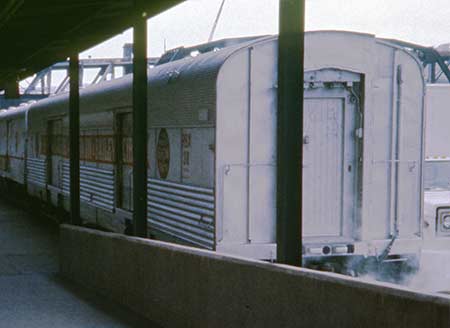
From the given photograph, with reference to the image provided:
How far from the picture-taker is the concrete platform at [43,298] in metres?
7.51

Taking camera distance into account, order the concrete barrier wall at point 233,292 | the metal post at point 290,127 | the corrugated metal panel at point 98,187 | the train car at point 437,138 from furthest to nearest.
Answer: the corrugated metal panel at point 98,187
the train car at point 437,138
the metal post at point 290,127
the concrete barrier wall at point 233,292

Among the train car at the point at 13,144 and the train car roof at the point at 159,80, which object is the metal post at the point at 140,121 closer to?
the train car roof at the point at 159,80

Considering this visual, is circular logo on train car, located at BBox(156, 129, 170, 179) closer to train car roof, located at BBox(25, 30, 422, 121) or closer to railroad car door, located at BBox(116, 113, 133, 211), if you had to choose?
train car roof, located at BBox(25, 30, 422, 121)

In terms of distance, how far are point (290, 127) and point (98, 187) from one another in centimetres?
867

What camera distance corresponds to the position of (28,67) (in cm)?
1435

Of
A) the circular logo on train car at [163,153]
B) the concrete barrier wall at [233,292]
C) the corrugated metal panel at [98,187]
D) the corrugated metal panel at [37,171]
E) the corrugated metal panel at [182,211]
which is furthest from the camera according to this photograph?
the corrugated metal panel at [37,171]

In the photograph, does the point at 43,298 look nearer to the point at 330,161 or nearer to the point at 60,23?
the point at 60,23

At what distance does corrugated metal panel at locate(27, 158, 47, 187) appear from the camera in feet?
62.4

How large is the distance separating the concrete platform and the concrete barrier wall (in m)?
0.22

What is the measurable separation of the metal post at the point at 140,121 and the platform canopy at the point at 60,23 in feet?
0.79

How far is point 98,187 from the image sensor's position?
13.4 meters

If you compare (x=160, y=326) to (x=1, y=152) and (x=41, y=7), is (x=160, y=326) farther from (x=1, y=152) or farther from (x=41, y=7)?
(x=1, y=152)

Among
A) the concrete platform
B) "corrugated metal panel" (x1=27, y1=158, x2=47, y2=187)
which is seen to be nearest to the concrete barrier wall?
the concrete platform

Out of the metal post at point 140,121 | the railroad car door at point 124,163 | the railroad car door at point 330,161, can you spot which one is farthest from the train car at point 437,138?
the metal post at point 140,121
